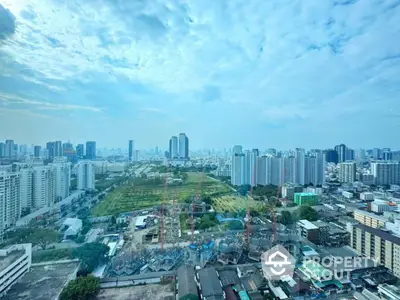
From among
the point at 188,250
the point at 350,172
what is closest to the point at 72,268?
the point at 188,250

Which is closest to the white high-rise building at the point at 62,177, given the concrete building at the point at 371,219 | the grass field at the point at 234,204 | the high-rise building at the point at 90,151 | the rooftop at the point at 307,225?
the high-rise building at the point at 90,151

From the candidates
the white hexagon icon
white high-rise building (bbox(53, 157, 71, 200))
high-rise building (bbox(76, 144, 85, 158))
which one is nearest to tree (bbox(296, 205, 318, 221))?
the white hexagon icon

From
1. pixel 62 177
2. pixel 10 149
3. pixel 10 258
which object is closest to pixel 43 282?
pixel 10 258

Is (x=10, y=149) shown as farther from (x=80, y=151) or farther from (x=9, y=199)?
(x=80, y=151)

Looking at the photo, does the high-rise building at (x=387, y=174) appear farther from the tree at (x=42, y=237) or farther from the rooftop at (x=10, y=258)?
the rooftop at (x=10, y=258)

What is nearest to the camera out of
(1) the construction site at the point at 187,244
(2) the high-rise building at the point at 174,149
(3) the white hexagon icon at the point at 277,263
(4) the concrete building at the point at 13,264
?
(4) the concrete building at the point at 13,264
